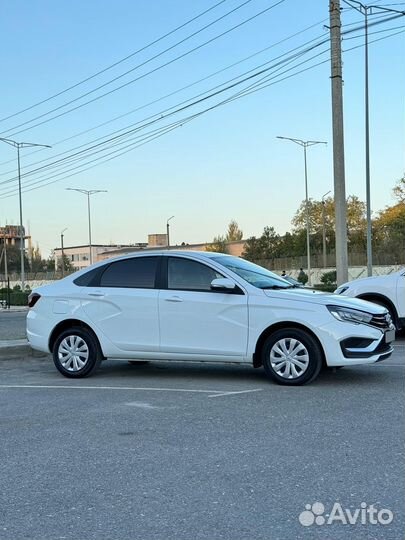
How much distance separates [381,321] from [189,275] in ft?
8.14

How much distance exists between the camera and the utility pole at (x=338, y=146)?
1548 centimetres

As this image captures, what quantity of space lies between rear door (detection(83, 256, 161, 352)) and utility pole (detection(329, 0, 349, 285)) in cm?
788

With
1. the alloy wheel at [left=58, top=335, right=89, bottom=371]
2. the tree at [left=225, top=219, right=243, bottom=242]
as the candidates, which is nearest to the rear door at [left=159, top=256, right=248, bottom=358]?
the alloy wheel at [left=58, top=335, right=89, bottom=371]

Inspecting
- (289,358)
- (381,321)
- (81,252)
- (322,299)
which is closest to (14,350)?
(289,358)

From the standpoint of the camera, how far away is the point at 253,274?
27.6 feet

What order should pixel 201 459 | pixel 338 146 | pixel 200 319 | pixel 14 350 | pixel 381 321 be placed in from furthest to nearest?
pixel 338 146 → pixel 14 350 → pixel 200 319 → pixel 381 321 → pixel 201 459

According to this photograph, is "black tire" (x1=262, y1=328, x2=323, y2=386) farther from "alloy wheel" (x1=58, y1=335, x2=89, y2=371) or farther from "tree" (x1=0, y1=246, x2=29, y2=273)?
"tree" (x1=0, y1=246, x2=29, y2=273)

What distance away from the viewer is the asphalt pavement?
3.69 meters

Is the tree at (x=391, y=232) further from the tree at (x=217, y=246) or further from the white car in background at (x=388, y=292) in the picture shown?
the white car in background at (x=388, y=292)

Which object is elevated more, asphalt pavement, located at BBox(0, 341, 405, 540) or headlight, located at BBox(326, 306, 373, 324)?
headlight, located at BBox(326, 306, 373, 324)

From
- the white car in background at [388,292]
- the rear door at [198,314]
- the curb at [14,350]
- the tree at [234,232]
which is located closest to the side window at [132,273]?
the rear door at [198,314]

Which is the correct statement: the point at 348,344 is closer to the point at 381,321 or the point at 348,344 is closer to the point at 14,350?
the point at 381,321

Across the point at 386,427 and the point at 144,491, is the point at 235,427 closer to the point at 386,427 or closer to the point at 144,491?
the point at 386,427

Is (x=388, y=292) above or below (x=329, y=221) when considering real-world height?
below
